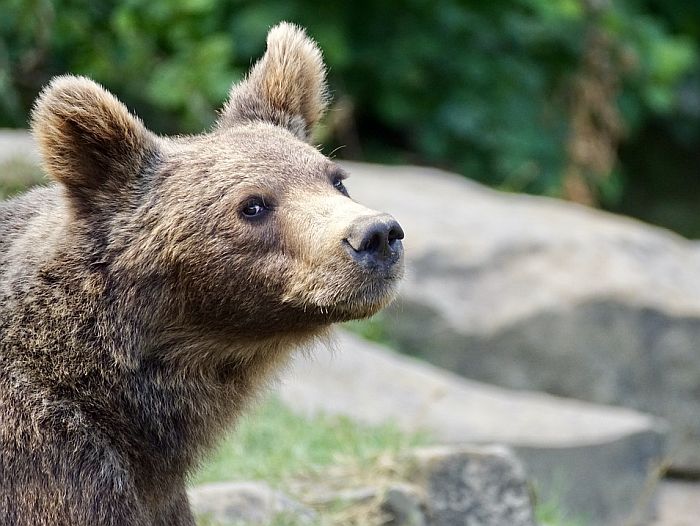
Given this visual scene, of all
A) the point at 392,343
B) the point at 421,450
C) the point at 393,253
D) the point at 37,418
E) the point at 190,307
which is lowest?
the point at 392,343

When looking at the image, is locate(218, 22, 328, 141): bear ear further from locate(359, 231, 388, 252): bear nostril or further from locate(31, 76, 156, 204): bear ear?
locate(359, 231, 388, 252): bear nostril

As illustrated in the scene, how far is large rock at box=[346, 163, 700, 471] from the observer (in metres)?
9.57

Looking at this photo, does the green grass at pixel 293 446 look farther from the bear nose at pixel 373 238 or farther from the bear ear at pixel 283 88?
the bear nose at pixel 373 238

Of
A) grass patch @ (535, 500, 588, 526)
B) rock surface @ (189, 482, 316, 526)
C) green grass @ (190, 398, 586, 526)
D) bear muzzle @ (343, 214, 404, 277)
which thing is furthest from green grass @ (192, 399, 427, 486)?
bear muzzle @ (343, 214, 404, 277)

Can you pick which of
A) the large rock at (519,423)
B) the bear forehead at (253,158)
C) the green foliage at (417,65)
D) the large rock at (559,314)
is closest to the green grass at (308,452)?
the large rock at (519,423)

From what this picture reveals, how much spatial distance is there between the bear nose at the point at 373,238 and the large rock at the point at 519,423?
345 cm

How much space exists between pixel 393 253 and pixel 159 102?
763cm

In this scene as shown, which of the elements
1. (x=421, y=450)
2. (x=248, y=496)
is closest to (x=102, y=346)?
(x=248, y=496)

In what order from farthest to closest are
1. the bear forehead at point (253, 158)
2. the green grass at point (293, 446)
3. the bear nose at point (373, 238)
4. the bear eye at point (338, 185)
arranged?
1. the green grass at point (293, 446)
2. the bear eye at point (338, 185)
3. the bear forehead at point (253, 158)
4. the bear nose at point (373, 238)

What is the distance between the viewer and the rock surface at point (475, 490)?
19.2 ft

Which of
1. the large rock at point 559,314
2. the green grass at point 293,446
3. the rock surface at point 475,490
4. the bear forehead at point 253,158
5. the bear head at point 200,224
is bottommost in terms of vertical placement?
the large rock at point 559,314

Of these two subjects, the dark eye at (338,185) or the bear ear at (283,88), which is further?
the bear ear at (283,88)

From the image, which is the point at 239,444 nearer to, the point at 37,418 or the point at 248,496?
the point at 248,496

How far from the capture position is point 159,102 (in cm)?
1148
